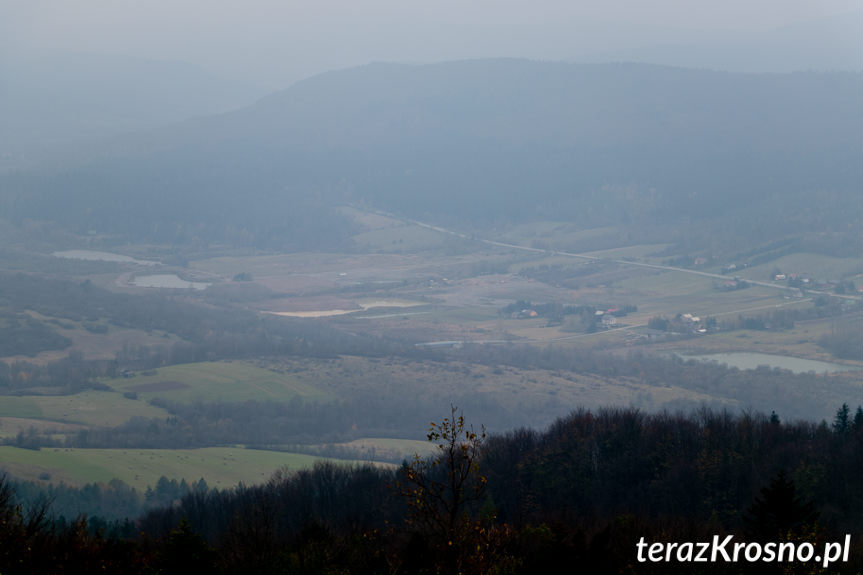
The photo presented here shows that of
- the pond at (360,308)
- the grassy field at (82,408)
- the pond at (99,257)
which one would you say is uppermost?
the pond at (99,257)

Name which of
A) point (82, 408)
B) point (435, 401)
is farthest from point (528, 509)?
point (82, 408)

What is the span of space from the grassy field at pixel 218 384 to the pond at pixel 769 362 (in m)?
43.3

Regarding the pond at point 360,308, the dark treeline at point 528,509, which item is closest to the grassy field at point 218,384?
the dark treeline at point 528,509

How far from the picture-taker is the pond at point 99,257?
187500 mm

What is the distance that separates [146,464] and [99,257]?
135 meters

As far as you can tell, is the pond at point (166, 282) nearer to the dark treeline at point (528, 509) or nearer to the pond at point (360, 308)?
the pond at point (360, 308)

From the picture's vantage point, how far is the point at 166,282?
164 metres

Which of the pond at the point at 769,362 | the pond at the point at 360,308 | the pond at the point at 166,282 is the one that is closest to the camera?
the pond at the point at 769,362

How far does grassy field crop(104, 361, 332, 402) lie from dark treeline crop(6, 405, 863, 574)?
2810 cm

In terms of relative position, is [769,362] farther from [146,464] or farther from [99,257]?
[99,257]

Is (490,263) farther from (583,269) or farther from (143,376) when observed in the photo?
(143,376)

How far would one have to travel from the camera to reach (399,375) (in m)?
98.7

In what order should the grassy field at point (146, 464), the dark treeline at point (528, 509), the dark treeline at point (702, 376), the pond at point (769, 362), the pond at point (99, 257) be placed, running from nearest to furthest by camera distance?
the dark treeline at point (528, 509) < the grassy field at point (146, 464) < the dark treeline at point (702, 376) < the pond at point (769, 362) < the pond at point (99, 257)

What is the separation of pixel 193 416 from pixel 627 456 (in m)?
44.6
